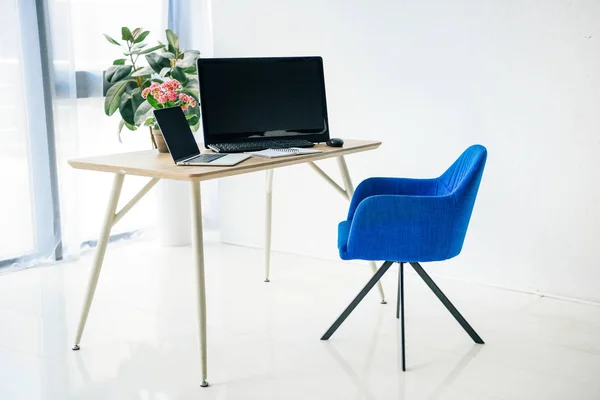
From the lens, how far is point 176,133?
250cm

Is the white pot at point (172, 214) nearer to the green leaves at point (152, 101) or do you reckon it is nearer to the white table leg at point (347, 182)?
the green leaves at point (152, 101)

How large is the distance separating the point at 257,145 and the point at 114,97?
1284mm

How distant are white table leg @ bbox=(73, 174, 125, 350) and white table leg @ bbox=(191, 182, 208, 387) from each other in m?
0.39

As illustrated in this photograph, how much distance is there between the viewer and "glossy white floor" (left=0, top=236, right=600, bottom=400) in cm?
230

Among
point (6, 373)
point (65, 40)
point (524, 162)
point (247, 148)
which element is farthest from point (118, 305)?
point (524, 162)

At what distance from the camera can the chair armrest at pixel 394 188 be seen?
282 cm

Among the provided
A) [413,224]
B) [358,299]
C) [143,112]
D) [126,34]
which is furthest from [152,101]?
[413,224]

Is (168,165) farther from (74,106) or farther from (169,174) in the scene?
(74,106)

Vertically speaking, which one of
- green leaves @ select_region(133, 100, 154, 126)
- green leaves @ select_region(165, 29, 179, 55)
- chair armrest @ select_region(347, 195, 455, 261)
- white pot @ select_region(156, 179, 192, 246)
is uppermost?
green leaves @ select_region(165, 29, 179, 55)

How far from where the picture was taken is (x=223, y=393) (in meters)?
2.27

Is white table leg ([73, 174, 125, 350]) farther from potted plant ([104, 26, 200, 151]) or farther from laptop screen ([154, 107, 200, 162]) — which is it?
potted plant ([104, 26, 200, 151])

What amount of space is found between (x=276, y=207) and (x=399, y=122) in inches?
35.6

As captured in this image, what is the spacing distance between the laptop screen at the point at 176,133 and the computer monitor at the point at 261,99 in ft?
0.56

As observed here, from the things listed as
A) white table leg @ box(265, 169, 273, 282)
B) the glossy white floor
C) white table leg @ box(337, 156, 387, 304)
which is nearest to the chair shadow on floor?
the glossy white floor
